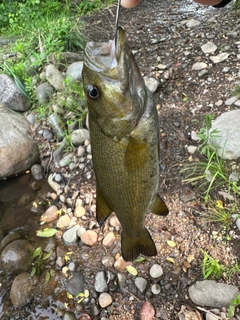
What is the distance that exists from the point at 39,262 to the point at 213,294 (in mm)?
1947

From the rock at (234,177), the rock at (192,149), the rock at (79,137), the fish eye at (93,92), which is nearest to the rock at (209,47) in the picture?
the rock at (192,149)

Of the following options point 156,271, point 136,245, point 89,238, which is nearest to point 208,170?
point 156,271

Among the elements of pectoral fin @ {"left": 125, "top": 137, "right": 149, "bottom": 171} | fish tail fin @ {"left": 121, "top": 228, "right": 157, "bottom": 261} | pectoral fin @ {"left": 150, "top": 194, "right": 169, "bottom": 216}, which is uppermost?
pectoral fin @ {"left": 125, "top": 137, "right": 149, "bottom": 171}

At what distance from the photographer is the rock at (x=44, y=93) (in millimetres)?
5457

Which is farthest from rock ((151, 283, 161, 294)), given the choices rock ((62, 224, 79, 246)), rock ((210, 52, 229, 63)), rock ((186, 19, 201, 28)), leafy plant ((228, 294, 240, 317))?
rock ((186, 19, 201, 28))

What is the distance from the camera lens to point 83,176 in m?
4.64

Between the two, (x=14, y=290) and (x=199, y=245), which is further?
(x=14, y=290)

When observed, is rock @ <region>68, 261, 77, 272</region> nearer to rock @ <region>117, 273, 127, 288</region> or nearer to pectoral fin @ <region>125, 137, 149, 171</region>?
rock @ <region>117, 273, 127, 288</region>

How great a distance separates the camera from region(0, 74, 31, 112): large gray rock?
5.55 meters

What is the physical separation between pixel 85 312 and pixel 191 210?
1435 mm

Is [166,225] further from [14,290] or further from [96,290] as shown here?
[14,290]

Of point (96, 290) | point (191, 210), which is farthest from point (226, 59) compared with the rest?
point (96, 290)

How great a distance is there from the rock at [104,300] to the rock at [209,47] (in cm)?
347

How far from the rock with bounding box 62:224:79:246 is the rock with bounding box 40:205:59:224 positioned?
360mm
